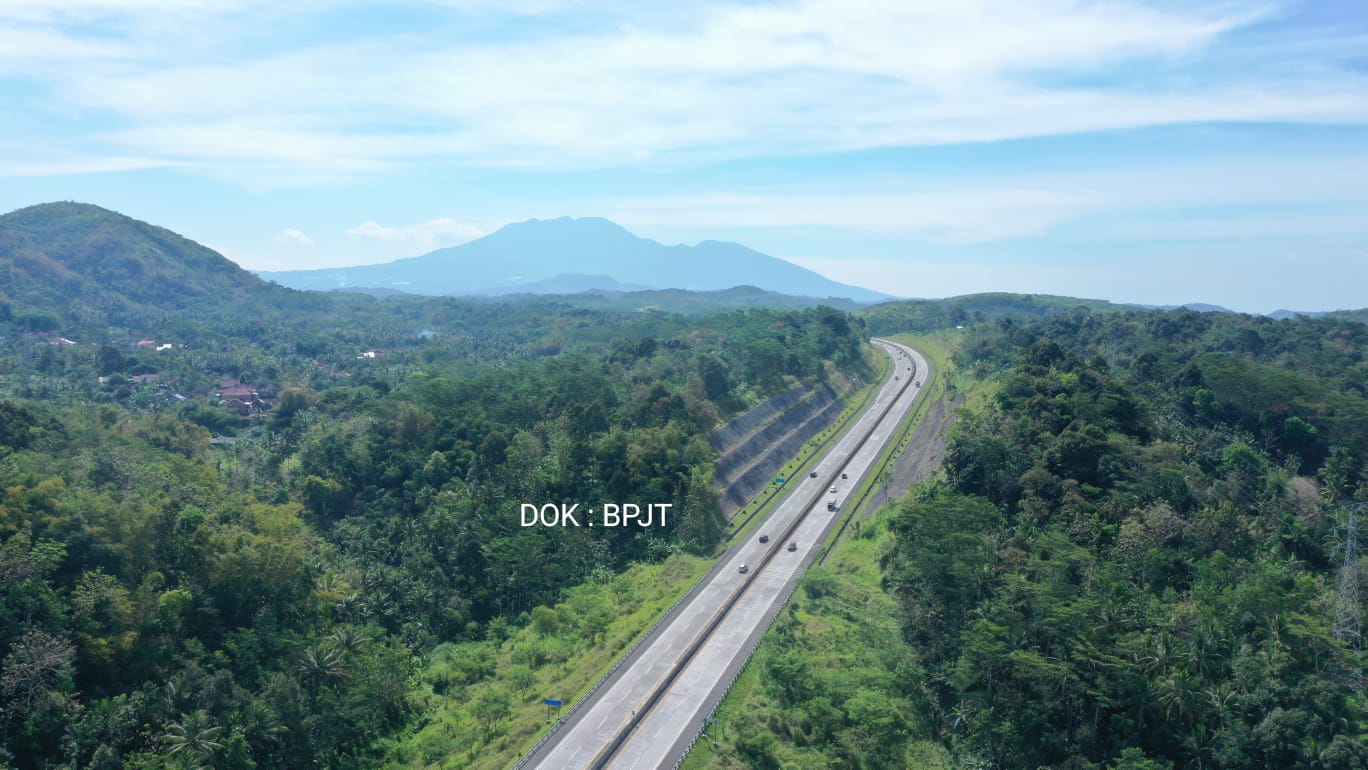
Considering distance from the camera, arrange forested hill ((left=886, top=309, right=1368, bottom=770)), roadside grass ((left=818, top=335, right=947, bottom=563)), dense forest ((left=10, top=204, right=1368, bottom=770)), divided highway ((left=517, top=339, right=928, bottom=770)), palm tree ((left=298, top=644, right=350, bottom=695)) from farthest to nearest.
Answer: roadside grass ((left=818, top=335, right=947, bottom=563)), palm tree ((left=298, top=644, right=350, bottom=695)), divided highway ((left=517, top=339, right=928, bottom=770)), dense forest ((left=10, top=204, right=1368, bottom=770)), forested hill ((left=886, top=309, right=1368, bottom=770))

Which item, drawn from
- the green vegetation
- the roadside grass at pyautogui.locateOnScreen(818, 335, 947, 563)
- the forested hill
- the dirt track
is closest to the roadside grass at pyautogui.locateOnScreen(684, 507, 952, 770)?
the forested hill

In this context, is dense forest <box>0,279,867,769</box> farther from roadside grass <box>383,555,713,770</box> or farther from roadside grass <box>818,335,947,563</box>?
roadside grass <box>818,335,947,563</box>

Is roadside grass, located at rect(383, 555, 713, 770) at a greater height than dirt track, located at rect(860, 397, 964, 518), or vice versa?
dirt track, located at rect(860, 397, 964, 518)

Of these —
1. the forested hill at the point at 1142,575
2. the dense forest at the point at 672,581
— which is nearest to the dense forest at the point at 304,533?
the dense forest at the point at 672,581

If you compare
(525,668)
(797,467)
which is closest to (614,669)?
(525,668)

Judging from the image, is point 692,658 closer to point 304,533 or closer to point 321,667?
point 321,667

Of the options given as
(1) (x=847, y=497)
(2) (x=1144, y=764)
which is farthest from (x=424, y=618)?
(2) (x=1144, y=764)

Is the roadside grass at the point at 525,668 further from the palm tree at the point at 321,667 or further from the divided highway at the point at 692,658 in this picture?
the palm tree at the point at 321,667
